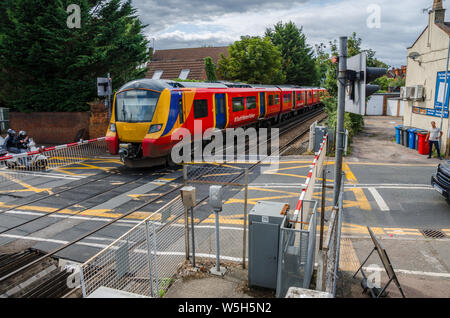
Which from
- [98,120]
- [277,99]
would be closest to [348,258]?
[98,120]

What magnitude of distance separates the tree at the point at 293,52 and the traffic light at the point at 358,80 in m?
45.8

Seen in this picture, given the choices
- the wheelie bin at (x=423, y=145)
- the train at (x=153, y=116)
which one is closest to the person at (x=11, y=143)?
the train at (x=153, y=116)

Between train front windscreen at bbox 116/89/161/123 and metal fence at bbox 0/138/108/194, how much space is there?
300 cm

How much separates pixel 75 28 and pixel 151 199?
1241 centimetres

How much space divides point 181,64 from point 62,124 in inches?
998

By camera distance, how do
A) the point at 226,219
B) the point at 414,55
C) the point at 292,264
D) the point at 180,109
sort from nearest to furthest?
the point at 292,264 → the point at 226,219 → the point at 180,109 → the point at 414,55

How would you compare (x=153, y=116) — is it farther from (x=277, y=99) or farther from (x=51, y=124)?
(x=277, y=99)

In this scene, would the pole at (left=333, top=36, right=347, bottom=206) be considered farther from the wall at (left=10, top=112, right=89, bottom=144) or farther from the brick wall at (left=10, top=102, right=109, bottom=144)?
the wall at (left=10, top=112, right=89, bottom=144)

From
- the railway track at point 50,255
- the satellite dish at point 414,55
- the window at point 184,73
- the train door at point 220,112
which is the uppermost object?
the window at point 184,73

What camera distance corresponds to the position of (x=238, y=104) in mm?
18828

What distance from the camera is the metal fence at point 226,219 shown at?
6609 mm

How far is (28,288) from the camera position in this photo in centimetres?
578

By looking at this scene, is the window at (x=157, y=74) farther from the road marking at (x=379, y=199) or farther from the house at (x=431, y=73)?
the road marking at (x=379, y=199)

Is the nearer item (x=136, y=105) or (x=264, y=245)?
(x=264, y=245)
